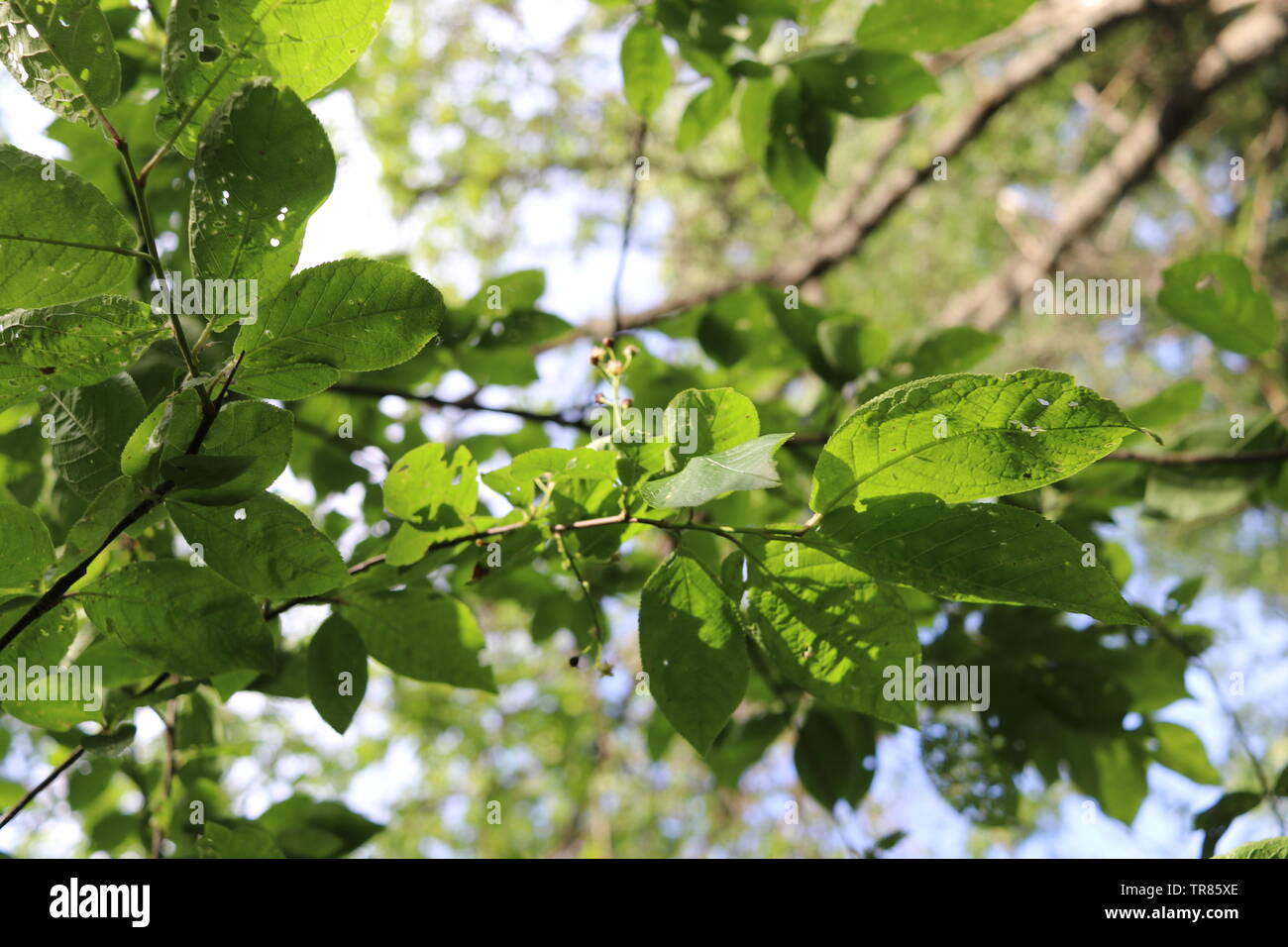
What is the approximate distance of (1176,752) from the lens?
4.43 ft

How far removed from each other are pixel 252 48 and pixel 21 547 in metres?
0.39

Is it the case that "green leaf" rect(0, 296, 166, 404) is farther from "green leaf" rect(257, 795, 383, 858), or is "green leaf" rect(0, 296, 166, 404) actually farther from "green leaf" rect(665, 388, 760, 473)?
"green leaf" rect(257, 795, 383, 858)

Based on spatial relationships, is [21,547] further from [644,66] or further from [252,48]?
[644,66]

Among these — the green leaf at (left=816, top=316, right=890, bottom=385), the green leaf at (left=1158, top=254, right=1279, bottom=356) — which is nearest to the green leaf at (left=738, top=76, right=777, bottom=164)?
the green leaf at (left=816, top=316, right=890, bottom=385)

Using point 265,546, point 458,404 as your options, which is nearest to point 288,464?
point 265,546

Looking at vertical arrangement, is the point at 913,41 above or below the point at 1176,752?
above

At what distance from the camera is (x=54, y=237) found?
1.95 feet

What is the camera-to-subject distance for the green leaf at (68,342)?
598 millimetres

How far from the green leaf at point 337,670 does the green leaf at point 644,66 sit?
2.51 ft

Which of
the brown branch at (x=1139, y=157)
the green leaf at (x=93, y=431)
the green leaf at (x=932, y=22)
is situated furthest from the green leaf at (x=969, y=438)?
the brown branch at (x=1139, y=157)

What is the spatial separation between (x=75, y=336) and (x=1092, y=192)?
12.9ft
